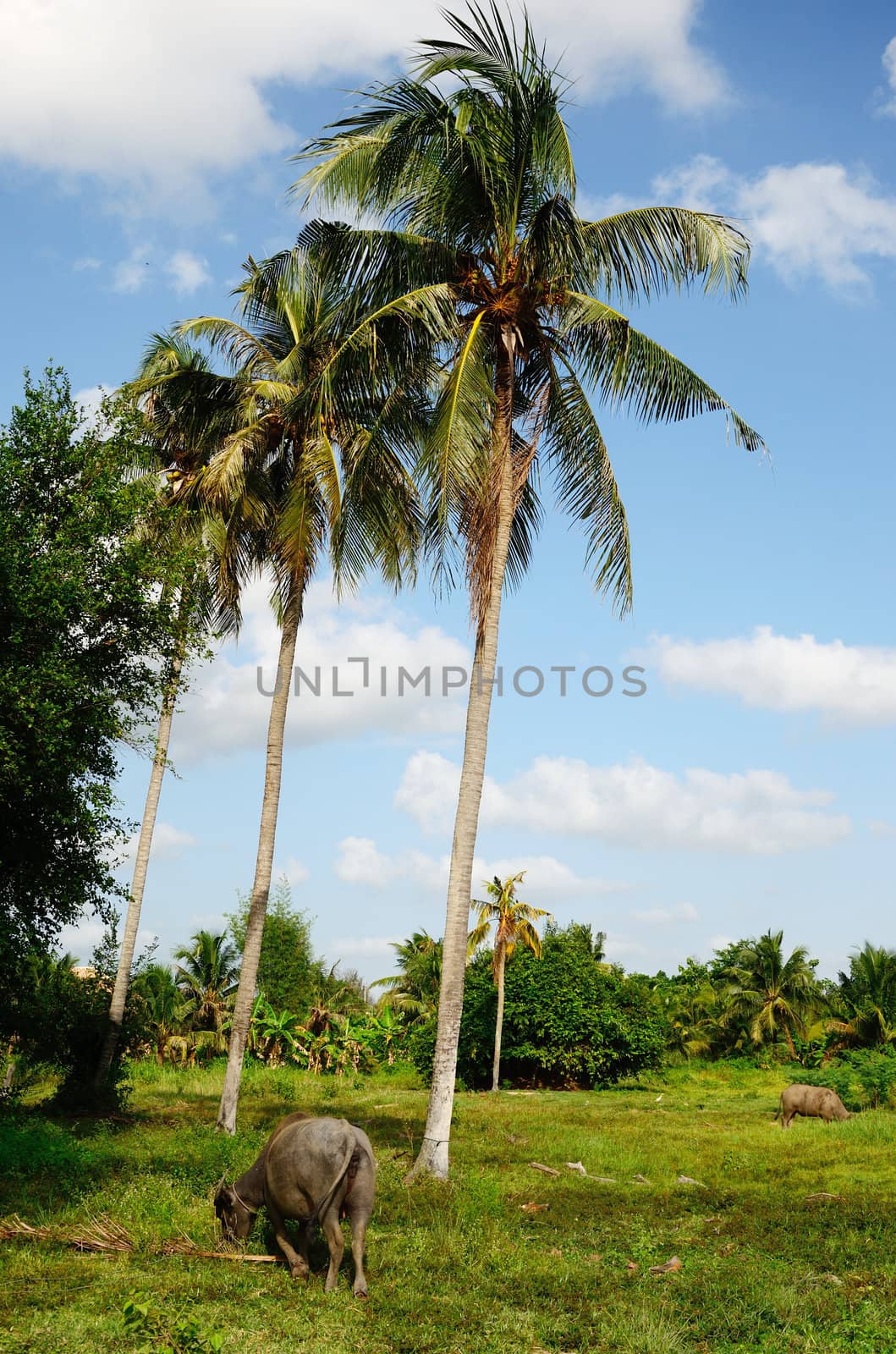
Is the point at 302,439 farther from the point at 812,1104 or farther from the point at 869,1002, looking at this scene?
the point at 869,1002

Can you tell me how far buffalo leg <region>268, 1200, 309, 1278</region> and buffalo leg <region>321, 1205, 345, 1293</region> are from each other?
0.99 ft

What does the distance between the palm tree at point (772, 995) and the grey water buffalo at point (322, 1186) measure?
117ft

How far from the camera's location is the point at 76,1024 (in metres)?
23.8

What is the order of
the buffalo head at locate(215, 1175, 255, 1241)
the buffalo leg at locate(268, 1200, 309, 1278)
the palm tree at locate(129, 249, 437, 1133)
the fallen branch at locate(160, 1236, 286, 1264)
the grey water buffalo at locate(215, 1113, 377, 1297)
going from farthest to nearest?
the palm tree at locate(129, 249, 437, 1133), the buffalo head at locate(215, 1175, 255, 1241), the fallen branch at locate(160, 1236, 286, 1264), the buffalo leg at locate(268, 1200, 309, 1278), the grey water buffalo at locate(215, 1113, 377, 1297)

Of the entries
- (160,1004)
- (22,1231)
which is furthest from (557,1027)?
(22,1231)

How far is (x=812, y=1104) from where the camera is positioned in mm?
23766

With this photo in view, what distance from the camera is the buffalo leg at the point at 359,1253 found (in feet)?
29.2

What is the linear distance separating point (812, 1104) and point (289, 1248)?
17.6 metres

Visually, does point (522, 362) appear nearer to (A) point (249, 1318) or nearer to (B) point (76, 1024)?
(A) point (249, 1318)

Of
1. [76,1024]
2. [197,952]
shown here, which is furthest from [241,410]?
[197,952]

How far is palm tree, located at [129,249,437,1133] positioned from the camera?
17000 millimetres

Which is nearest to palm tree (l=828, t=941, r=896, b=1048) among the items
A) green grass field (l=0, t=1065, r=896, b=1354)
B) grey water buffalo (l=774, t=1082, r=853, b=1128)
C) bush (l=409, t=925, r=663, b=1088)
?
bush (l=409, t=925, r=663, b=1088)

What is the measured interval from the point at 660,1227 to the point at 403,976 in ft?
115

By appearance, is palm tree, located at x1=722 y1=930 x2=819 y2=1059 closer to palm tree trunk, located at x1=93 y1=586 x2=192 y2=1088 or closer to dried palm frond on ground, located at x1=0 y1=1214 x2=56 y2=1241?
palm tree trunk, located at x1=93 y1=586 x2=192 y2=1088
